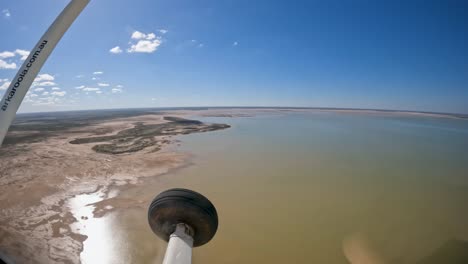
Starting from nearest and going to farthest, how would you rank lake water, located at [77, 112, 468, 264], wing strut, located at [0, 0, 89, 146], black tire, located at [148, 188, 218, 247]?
wing strut, located at [0, 0, 89, 146] → black tire, located at [148, 188, 218, 247] → lake water, located at [77, 112, 468, 264]

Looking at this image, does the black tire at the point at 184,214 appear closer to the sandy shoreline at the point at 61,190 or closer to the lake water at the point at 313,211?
the lake water at the point at 313,211

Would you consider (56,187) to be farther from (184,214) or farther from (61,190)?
(184,214)

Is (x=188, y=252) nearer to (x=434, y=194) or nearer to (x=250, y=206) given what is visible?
(x=250, y=206)

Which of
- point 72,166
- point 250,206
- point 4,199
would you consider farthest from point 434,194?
point 72,166

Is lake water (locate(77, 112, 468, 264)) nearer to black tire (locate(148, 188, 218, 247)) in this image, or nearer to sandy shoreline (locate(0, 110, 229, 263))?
sandy shoreline (locate(0, 110, 229, 263))

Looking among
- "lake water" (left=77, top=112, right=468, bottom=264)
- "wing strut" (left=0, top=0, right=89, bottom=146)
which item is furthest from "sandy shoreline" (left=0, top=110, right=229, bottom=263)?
"wing strut" (left=0, top=0, right=89, bottom=146)

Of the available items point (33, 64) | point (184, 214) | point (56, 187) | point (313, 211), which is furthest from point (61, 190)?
point (313, 211)

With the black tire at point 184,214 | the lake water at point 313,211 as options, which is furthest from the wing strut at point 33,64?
the lake water at point 313,211

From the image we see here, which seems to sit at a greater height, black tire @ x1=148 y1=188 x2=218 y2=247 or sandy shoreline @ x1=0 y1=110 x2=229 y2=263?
black tire @ x1=148 y1=188 x2=218 y2=247
